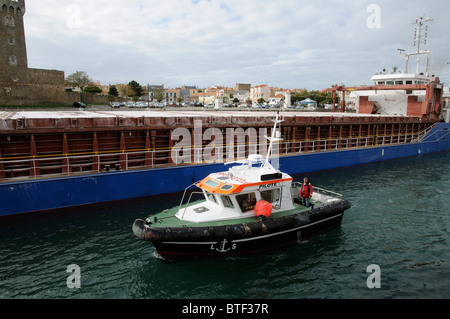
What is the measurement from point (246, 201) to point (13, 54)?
64749mm

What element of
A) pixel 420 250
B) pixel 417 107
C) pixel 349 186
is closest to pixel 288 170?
pixel 349 186

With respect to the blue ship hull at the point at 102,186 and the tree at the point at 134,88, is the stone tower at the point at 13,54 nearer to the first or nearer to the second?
the tree at the point at 134,88

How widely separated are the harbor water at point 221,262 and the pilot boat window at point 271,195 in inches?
71.9

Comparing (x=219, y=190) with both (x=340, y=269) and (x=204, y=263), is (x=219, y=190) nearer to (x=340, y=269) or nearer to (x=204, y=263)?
(x=204, y=263)

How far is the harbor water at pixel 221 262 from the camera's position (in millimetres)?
8922

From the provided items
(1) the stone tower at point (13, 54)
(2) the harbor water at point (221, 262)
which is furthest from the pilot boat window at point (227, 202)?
(1) the stone tower at point (13, 54)

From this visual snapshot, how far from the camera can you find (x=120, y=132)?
16.6 m

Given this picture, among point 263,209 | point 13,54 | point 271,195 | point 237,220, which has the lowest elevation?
point 237,220

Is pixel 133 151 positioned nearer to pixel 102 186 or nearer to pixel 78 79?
pixel 102 186

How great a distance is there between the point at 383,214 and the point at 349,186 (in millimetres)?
4892

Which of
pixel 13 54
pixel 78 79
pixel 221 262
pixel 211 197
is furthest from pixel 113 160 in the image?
pixel 78 79

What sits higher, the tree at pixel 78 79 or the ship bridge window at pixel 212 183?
the tree at pixel 78 79

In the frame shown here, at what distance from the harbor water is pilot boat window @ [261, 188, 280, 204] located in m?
1.83

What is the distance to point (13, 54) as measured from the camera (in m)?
57.3
